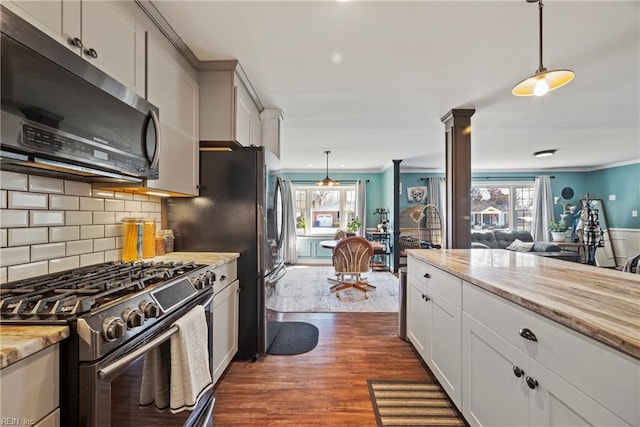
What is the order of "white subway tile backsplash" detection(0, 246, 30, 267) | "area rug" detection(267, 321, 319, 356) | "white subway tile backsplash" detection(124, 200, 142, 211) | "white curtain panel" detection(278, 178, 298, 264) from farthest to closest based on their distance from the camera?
"white curtain panel" detection(278, 178, 298, 264)
"area rug" detection(267, 321, 319, 356)
"white subway tile backsplash" detection(124, 200, 142, 211)
"white subway tile backsplash" detection(0, 246, 30, 267)

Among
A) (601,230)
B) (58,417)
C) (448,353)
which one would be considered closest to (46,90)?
(58,417)

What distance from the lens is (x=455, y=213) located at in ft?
9.89

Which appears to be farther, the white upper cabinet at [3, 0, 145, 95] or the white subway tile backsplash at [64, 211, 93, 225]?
the white subway tile backsplash at [64, 211, 93, 225]

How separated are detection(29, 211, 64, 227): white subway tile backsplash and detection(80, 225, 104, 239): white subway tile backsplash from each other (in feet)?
0.42

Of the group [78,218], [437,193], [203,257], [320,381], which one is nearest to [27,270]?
[78,218]

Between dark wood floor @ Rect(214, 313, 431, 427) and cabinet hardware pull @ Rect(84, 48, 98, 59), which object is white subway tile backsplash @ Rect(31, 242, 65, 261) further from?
dark wood floor @ Rect(214, 313, 431, 427)

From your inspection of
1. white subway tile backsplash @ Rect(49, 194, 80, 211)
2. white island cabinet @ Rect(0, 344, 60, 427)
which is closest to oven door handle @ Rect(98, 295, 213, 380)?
white island cabinet @ Rect(0, 344, 60, 427)

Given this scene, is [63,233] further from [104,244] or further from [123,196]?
[123,196]

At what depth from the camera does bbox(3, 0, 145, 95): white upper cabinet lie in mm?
1001

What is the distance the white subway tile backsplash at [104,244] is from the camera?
1.55 metres

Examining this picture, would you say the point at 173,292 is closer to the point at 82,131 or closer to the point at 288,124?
the point at 82,131

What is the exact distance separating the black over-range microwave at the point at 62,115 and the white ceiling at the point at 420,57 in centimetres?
72

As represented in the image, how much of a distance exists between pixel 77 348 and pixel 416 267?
85.5 inches

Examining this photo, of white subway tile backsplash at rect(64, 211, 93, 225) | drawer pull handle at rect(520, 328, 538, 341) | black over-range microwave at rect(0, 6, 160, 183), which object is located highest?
black over-range microwave at rect(0, 6, 160, 183)
